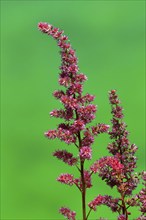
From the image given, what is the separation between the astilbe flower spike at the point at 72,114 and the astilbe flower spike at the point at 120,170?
13 cm

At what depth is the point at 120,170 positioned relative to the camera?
8.47 ft

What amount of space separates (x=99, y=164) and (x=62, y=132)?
35 centimetres

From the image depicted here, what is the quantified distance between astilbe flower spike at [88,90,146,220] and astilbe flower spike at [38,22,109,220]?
13 centimetres

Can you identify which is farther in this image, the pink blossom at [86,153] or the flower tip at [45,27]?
the flower tip at [45,27]

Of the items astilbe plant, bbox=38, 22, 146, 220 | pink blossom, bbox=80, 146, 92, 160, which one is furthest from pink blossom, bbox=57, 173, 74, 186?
pink blossom, bbox=80, 146, 92, 160

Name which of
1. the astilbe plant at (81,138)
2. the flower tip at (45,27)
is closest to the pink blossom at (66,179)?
the astilbe plant at (81,138)

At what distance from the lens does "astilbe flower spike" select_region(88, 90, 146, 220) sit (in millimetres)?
2668

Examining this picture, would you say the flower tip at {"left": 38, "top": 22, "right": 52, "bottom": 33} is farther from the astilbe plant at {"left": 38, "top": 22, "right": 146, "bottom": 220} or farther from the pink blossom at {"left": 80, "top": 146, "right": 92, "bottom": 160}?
the pink blossom at {"left": 80, "top": 146, "right": 92, "bottom": 160}

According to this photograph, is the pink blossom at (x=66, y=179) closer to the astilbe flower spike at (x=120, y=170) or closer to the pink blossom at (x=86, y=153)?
the astilbe flower spike at (x=120, y=170)

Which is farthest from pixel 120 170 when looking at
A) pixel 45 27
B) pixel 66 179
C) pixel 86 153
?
pixel 45 27

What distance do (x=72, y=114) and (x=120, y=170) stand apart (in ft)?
2.10

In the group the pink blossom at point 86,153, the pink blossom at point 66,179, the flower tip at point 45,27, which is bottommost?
the pink blossom at point 66,179

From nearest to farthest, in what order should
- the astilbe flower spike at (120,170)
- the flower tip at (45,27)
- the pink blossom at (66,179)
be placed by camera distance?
the astilbe flower spike at (120,170) < the pink blossom at (66,179) < the flower tip at (45,27)

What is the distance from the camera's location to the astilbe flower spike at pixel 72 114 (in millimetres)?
2862
